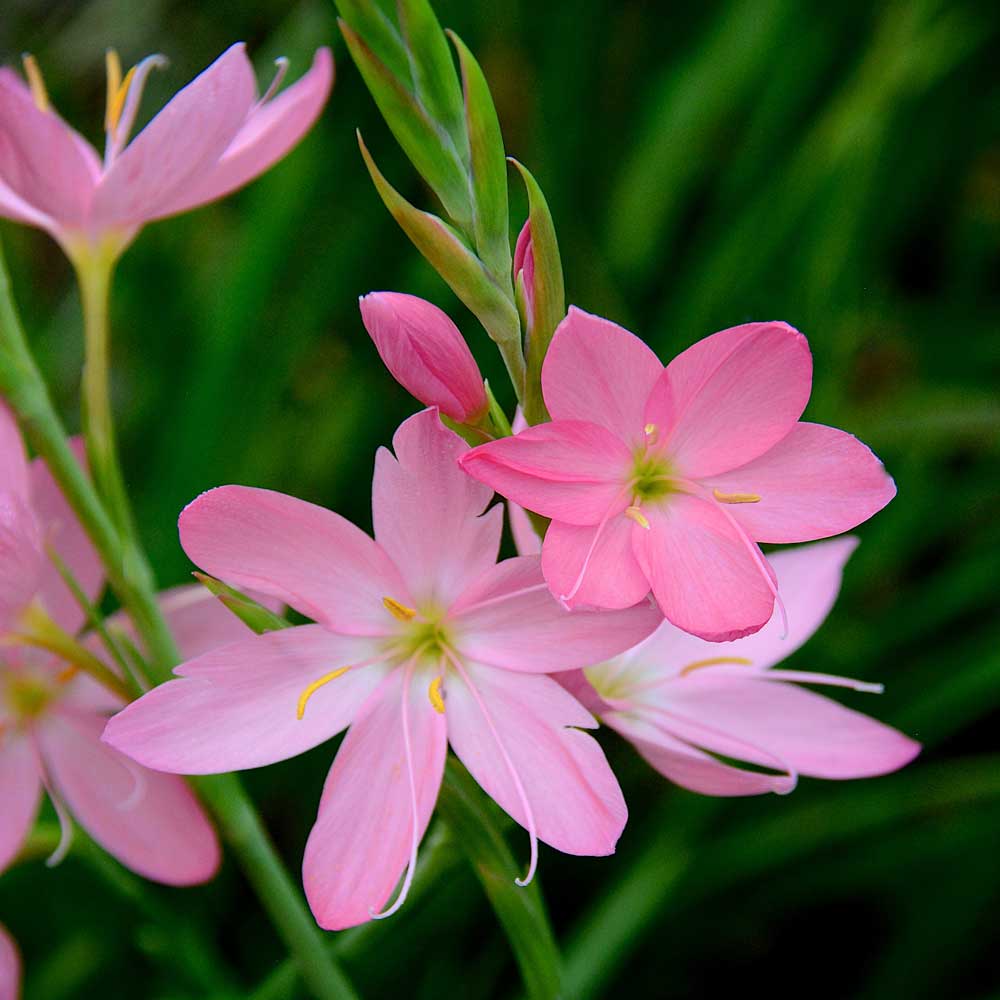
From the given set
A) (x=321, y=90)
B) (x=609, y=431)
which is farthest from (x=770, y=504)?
(x=321, y=90)

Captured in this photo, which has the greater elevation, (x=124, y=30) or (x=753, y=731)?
(x=124, y=30)

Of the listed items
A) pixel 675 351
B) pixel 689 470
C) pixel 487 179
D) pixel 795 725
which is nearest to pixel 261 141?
pixel 487 179

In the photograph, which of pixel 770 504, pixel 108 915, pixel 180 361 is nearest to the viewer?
pixel 770 504

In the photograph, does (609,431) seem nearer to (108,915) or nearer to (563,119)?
(108,915)

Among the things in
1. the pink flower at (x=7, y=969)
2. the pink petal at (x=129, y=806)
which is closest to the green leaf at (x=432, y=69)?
the pink petal at (x=129, y=806)

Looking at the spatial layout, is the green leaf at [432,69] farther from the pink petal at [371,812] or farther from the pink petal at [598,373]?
the pink petal at [371,812]

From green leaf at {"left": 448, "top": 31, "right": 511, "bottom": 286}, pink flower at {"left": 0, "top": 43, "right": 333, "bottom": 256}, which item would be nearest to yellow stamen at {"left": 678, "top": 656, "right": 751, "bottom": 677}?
green leaf at {"left": 448, "top": 31, "right": 511, "bottom": 286}

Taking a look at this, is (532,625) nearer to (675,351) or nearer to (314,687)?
(314,687)

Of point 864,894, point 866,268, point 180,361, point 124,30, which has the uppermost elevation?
point 124,30
